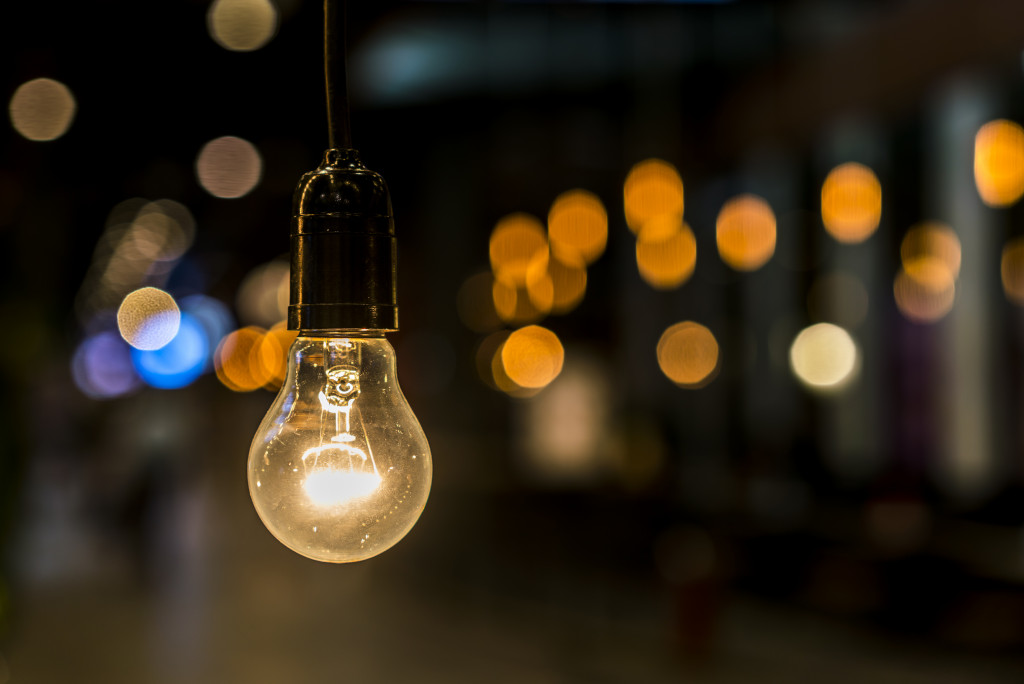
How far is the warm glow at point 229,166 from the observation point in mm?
4395

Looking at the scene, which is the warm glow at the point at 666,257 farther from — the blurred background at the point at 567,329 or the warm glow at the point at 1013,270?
the warm glow at the point at 1013,270

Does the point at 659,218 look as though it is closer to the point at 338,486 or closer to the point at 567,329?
the point at 567,329

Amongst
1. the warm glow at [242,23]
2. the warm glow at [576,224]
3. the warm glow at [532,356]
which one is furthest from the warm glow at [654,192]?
the warm glow at [532,356]

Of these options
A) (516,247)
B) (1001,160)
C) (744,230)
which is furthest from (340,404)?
(516,247)

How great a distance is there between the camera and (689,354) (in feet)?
34.3

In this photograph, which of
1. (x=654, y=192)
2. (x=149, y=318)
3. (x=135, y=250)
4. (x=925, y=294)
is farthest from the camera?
(x=149, y=318)

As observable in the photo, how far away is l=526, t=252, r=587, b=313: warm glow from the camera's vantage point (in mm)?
8695

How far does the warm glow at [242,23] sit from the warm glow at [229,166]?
0.93m

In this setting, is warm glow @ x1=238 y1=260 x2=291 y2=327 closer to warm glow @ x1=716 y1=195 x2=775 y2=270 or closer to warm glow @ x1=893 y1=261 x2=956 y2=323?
warm glow @ x1=716 y1=195 x2=775 y2=270

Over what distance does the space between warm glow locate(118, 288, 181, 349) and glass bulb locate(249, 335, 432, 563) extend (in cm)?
840

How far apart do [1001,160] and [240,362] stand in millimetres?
12132

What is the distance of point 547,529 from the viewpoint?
9.34m

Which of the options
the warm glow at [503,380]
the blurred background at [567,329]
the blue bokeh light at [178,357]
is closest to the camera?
the blurred background at [567,329]

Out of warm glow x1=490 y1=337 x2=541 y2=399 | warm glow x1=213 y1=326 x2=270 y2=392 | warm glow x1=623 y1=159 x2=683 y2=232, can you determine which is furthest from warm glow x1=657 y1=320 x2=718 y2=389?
warm glow x1=213 y1=326 x2=270 y2=392
